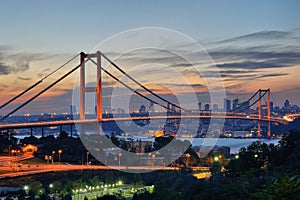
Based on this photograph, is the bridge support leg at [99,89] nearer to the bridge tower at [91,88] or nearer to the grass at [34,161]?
the bridge tower at [91,88]

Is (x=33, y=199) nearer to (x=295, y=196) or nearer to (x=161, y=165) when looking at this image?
(x=295, y=196)

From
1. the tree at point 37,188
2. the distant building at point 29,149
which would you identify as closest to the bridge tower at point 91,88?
the distant building at point 29,149

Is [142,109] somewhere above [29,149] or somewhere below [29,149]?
above

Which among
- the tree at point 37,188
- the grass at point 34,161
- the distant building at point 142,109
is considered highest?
the distant building at point 142,109

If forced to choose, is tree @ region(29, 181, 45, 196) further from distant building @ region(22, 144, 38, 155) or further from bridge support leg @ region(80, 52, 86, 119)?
bridge support leg @ region(80, 52, 86, 119)

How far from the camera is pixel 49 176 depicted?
891 cm

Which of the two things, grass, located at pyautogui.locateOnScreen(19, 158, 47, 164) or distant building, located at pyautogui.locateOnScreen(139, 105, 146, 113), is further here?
distant building, located at pyautogui.locateOnScreen(139, 105, 146, 113)

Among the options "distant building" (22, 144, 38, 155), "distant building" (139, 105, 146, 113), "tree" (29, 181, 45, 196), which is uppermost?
"distant building" (139, 105, 146, 113)

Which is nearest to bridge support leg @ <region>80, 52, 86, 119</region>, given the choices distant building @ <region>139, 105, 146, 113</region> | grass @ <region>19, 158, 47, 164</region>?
Answer: grass @ <region>19, 158, 47, 164</region>

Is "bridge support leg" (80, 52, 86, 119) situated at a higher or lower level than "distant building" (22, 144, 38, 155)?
higher

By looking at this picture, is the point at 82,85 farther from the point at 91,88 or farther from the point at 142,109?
the point at 142,109

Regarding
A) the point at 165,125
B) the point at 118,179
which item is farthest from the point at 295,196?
the point at 165,125

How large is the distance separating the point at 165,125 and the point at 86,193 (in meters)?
9.37

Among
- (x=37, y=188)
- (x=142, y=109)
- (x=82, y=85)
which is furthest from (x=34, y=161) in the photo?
(x=142, y=109)
